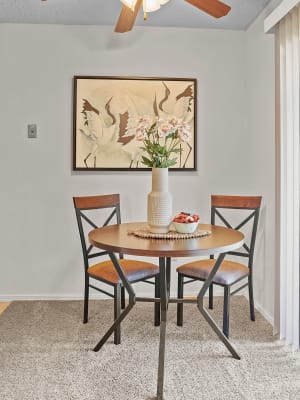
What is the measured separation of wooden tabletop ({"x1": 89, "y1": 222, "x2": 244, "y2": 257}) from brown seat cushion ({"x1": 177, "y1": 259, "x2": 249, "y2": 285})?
330 mm

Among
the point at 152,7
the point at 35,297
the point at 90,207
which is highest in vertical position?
the point at 152,7

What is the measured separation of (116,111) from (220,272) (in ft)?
5.67

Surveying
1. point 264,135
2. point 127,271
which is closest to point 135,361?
point 127,271

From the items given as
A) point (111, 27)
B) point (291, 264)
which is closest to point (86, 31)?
point (111, 27)

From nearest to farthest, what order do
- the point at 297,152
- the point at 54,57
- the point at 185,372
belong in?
the point at 185,372 → the point at 297,152 → the point at 54,57

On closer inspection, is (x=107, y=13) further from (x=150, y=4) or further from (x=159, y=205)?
(x=159, y=205)

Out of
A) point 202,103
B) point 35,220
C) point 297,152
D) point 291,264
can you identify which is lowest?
point 291,264

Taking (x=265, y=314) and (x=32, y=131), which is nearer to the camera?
(x=265, y=314)

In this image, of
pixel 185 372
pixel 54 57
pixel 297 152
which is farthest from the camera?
pixel 54 57

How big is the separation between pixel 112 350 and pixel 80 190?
153cm

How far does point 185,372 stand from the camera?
218 centimetres

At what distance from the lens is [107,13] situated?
318 centimetres

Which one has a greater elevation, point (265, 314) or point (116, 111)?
point (116, 111)

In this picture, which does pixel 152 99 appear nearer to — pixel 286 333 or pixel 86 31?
pixel 86 31
